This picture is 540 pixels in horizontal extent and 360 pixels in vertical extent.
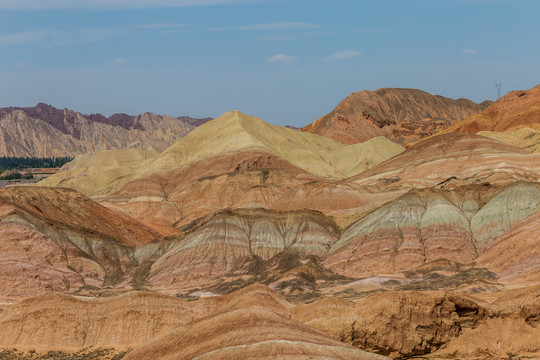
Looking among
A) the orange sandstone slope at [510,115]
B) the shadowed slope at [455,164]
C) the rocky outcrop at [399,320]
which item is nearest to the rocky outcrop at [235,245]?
the shadowed slope at [455,164]

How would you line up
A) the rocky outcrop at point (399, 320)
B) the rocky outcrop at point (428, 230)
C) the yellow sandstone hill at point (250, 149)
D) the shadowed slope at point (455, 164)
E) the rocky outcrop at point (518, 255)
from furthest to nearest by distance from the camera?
the yellow sandstone hill at point (250, 149) < the shadowed slope at point (455, 164) < the rocky outcrop at point (428, 230) < the rocky outcrop at point (518, 255) < the rocky outcrop at point (399, 320)

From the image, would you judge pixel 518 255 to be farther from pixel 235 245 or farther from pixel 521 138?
pixel 521 138

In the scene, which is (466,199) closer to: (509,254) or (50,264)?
(509,254)

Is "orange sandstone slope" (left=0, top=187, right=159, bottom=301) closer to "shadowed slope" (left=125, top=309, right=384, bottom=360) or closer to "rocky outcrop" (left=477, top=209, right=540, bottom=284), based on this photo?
"shadowed slope" (left=125, top=309, right=384, bottom=360)

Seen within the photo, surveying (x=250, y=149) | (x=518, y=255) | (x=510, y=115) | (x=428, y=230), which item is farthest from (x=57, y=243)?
(x=510, y=115)

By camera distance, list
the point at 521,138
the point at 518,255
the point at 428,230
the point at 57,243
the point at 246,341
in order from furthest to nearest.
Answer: the point at 521,138 → the point at 57,243 → the point at 428,230 → the point at 518,255 → the point at 246,341

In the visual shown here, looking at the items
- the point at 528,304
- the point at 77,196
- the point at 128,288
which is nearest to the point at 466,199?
the point at 128,288

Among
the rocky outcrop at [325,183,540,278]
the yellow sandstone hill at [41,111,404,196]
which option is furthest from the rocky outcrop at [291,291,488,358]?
the yellow sandstone hill at [41,111,404,196]

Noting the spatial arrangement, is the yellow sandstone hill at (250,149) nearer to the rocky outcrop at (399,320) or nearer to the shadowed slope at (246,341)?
the rocky outcrop at (399,320)
